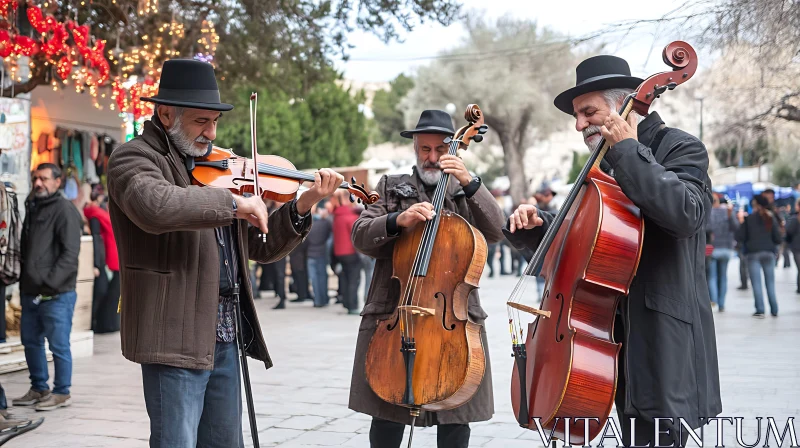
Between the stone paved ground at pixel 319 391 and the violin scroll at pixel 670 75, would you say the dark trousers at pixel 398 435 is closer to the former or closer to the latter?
the stone paved ground at pixel 319 391

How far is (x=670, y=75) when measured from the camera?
10.7ft

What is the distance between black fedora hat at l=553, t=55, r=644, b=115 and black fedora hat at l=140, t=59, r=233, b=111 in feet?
4.44

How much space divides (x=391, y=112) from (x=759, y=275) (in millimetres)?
44502

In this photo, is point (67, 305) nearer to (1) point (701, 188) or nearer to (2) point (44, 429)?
(2) point (44, 429)

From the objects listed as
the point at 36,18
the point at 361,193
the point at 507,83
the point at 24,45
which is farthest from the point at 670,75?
the point at 507,83

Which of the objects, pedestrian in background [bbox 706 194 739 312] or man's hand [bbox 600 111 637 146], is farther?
pedestrian in background [bbox 706 194 739 312]

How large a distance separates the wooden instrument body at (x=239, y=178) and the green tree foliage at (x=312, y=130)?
27.2m

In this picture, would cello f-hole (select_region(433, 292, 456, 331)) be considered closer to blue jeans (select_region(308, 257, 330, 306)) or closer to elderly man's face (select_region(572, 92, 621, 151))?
elderly man's face (select_region(572, 92, 621, 151))

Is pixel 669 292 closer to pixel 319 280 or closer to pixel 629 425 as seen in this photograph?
pixel 629 425

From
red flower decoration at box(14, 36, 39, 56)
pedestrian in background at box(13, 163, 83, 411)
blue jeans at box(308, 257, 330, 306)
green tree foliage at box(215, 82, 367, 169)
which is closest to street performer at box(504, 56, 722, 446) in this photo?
pedestrian in background at box(13, 163, 83, 411)

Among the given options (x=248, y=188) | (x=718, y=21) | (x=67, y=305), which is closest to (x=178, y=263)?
(x=248, y=188)

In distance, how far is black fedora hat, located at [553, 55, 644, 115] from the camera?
134 inches

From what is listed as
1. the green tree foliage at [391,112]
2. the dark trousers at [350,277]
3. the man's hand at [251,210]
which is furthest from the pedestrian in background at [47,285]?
the green tree foliage at [391,112]

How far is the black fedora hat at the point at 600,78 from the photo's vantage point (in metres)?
3.41
